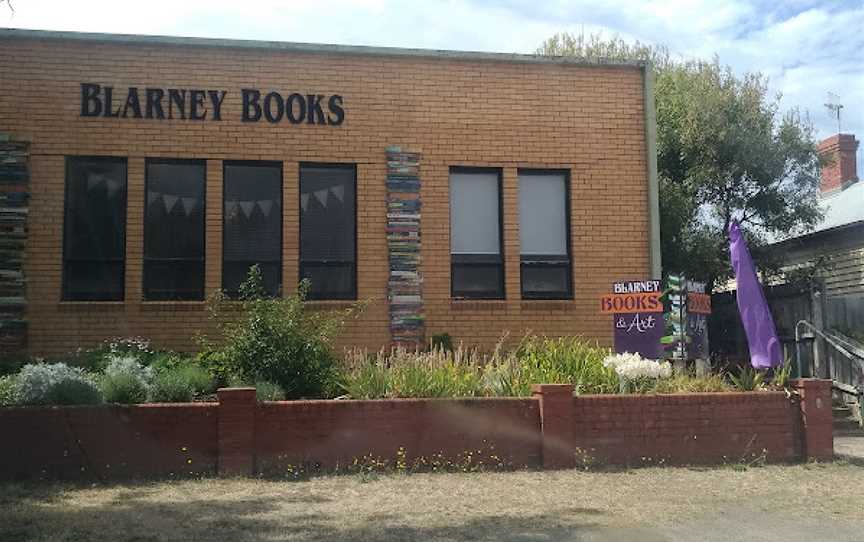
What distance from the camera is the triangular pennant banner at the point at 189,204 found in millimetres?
13516

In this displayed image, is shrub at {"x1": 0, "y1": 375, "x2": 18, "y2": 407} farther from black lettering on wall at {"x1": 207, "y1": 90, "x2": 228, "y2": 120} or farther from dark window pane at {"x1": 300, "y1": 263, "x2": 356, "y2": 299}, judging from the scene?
black lettering on wall at {"x1": 207, "y1": 90, "x2": 228, "y2": 120}

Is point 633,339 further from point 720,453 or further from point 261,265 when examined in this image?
point 261,265

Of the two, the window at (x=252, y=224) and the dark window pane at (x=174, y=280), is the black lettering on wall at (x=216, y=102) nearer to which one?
the window at (x=252, y=224)

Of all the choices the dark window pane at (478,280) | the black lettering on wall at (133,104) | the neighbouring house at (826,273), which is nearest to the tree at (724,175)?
the neighbouring house at (826,273)

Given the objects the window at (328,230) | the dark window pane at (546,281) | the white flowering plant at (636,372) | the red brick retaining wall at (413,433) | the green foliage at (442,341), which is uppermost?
the window at (328,230)

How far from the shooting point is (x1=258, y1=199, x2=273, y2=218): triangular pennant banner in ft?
44.9

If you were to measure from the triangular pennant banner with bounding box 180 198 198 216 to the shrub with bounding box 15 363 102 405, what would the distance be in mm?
4221

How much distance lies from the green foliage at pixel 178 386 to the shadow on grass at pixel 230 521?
1770mm

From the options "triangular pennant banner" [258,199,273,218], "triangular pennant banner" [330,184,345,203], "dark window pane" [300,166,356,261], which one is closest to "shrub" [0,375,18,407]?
"triangular pennant banner" [258,199,273,218]

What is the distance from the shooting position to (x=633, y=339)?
39.9ft

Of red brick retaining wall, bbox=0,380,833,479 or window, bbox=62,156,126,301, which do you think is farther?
window, bbox=62,156,126,301

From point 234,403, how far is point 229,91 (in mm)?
5970

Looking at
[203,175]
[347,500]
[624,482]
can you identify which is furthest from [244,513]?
[203,175]

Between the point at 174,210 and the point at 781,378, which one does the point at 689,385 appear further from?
the point at 174,210
